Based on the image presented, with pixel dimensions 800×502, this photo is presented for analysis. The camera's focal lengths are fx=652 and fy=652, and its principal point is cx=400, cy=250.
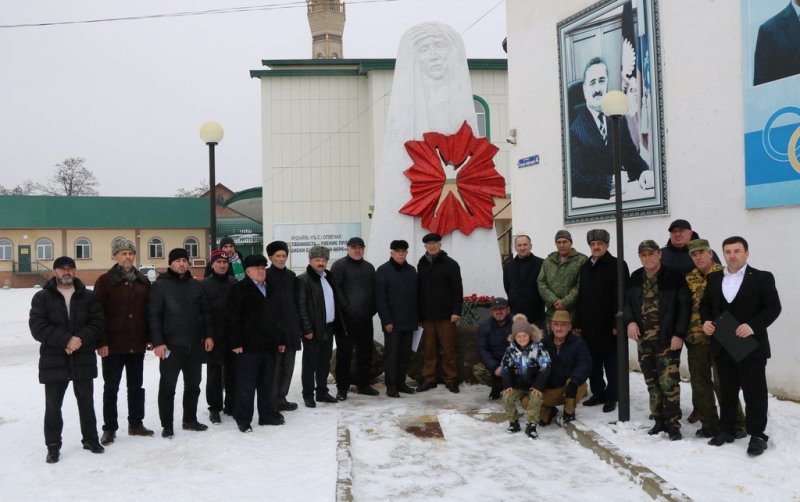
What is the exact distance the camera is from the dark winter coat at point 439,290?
7.42 m

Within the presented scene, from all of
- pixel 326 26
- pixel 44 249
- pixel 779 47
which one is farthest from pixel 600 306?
pixel 326 26

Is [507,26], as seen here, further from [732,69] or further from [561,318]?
[561,318]

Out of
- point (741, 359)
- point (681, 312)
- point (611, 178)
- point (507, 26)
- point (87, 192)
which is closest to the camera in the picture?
point (741, 359)

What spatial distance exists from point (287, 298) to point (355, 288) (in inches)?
40.5

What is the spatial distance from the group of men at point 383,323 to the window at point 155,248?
34432 mm

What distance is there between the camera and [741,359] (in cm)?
481

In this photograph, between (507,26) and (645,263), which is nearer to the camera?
(645,263)

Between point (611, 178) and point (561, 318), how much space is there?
11.9ft

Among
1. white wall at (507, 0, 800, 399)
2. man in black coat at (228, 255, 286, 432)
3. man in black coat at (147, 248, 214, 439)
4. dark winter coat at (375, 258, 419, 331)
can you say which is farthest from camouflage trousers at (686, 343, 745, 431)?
man in black coat at (147, 248, 214, 439)

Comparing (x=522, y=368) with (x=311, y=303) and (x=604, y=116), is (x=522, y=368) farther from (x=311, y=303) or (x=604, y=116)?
(x=604, y=116)

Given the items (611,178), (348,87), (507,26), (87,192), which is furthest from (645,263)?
(87,192)

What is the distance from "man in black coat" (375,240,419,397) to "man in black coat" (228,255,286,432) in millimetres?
1540

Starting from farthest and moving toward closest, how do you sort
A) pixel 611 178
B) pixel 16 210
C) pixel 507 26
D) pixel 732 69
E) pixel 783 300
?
pixel 16 210, pixel 507 26, pixel 611 178, pixel 732 69, pixel 783 300

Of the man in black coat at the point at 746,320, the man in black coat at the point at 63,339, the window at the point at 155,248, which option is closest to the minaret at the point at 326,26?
the window at the point at 155,248
